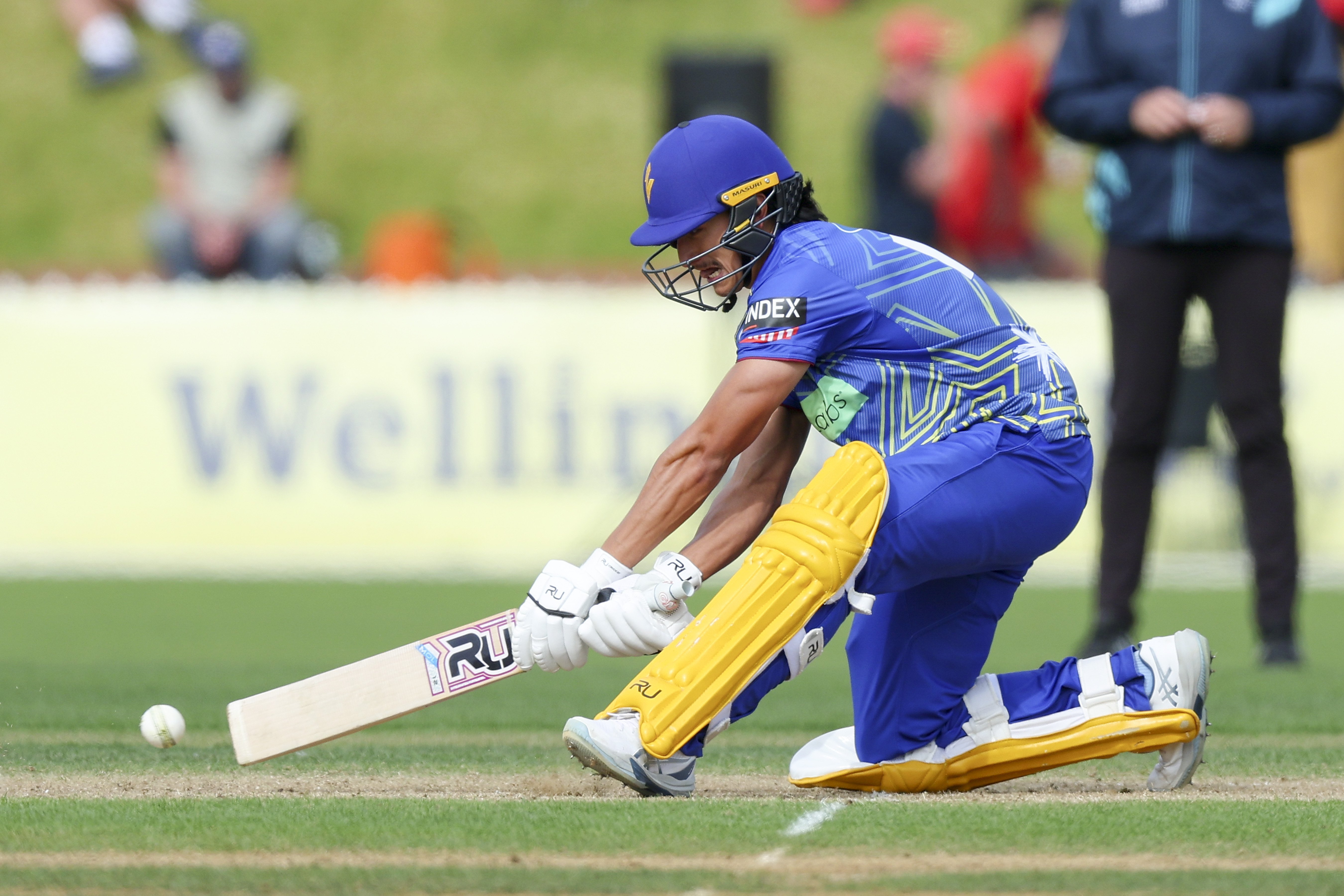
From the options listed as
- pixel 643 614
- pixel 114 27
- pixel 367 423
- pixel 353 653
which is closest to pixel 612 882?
pixel 643 614

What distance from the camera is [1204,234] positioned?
22.2 ft

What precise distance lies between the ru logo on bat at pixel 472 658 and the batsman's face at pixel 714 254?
0.99m

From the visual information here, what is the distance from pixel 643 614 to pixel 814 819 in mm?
624

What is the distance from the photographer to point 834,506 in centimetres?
409

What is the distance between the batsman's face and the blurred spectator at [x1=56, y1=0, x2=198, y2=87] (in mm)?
18813

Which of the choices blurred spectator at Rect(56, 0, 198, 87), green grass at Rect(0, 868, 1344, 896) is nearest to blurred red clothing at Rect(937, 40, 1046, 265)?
green grass at Rect(0, 868, 1344, 896)

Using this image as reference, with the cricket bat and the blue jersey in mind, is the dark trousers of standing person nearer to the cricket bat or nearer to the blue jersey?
the blue jersey

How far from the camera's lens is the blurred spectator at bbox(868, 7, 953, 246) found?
13492 mm

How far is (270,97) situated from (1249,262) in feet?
34.3

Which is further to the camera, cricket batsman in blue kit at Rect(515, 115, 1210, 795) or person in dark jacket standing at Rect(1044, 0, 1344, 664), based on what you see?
person in dark jacket standing at Rect(1044, 0, 1344, 664)

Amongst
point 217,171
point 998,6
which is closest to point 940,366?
point 217,171

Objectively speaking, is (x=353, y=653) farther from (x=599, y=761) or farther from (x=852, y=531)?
(x=852, y=531)

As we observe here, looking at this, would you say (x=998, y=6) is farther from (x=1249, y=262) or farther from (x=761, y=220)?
(x=761, y=220)

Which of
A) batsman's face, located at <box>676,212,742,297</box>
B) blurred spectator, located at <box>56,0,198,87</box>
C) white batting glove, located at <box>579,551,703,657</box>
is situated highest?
blurred spectator, located at <box>56,0,198,87</box>
